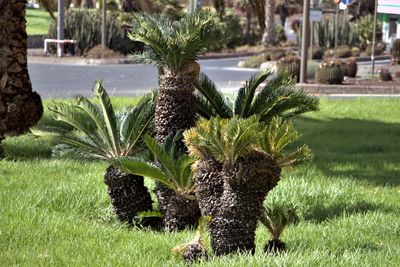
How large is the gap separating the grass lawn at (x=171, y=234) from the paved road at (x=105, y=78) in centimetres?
1111

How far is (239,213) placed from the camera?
7.21m

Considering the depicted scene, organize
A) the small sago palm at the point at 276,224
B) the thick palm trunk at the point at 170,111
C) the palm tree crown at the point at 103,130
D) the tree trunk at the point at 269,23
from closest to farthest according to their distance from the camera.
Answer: the small sago palm at the point at 276,224 < the thick palm trunk at the point at 170,111 < the palm tree crown at the point at 103,130 < the tree trunk at the point at 269,23

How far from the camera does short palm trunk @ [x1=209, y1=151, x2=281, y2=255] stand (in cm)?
718

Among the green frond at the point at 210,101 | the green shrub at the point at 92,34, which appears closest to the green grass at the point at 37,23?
the green shrub at the point at 92,34

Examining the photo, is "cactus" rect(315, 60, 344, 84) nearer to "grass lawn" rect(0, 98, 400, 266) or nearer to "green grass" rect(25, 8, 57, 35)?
"grass lawn" rect(0, 98, 400, 266)

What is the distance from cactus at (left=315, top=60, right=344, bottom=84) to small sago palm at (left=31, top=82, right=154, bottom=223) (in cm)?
1942

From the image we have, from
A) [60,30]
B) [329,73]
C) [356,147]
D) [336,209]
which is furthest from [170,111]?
[60,30]

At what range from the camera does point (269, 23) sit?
182ft

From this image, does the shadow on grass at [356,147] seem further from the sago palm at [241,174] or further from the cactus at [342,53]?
the cactus at [342,53]

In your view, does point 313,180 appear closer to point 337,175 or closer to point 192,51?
point 337,175

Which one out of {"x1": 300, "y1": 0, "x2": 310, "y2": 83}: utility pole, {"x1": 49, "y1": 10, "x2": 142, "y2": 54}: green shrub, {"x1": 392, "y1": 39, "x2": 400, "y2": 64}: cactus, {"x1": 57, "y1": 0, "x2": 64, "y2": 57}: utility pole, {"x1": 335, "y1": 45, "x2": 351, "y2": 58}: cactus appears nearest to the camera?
{"x1": 300, "y1": 0, "x2": 310, "y2": 83}: utility pole

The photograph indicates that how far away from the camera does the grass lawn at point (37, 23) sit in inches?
2569

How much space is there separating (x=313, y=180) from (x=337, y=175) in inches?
25.5

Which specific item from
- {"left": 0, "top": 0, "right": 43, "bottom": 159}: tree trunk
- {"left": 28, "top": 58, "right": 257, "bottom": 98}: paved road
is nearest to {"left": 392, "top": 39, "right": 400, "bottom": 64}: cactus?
{"left": 28, "top": 58, "right": 257, "bottom": 98}: paved road
